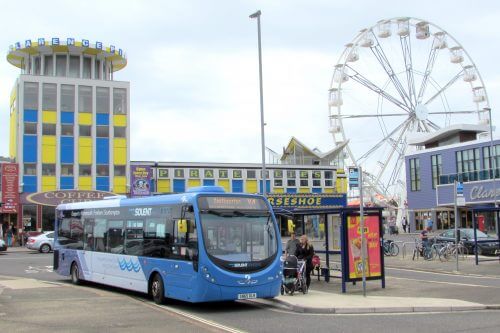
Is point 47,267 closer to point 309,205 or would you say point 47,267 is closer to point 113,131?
point 113,131

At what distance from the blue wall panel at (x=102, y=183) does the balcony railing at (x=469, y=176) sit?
3397cm

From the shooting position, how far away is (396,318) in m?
12.2

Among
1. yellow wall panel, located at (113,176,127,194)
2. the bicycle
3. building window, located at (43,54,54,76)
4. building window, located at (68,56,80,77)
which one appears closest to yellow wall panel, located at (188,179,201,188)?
yellow wall panel, located at (113,176,127,194)

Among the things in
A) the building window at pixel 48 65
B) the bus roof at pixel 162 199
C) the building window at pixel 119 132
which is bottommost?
the bus roof at pixel 162 199

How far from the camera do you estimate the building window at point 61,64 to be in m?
59.2

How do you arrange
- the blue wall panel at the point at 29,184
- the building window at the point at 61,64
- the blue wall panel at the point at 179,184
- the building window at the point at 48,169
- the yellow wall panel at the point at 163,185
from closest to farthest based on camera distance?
the blue wall panel at the point at 29,184 → the building window at the point at 48,169 → the building window at the point at 61,64 → the yellow wall panel at the point at 163,185 → the blue wall panel at the point at 179,184

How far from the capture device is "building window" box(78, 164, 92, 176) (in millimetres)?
55838

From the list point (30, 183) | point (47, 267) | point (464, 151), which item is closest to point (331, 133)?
point (464, 151)

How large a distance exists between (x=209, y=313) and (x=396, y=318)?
3970mm

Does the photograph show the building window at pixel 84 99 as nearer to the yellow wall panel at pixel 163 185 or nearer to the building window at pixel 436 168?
the yellow wall panel at pixel 163 185

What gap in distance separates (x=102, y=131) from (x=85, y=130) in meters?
1.54

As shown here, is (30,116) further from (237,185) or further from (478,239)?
(478,239)

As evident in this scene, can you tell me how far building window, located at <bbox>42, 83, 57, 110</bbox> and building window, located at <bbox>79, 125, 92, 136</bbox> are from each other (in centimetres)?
298

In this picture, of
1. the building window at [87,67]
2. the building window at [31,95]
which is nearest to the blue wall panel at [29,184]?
the building window at [31,95]
